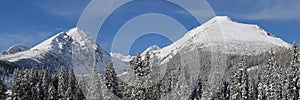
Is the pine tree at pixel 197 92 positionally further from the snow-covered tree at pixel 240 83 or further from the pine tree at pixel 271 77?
the pine tree at pixel 271 77

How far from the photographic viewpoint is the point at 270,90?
229 ft

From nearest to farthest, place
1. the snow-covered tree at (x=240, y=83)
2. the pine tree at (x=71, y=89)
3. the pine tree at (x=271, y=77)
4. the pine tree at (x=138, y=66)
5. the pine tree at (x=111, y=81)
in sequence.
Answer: the pine tree at (x=138, y=66) < the pine tree at (x=271, y=77) < the pine tree at (x=111, y=81) < the snow-covered tree at (x=240, y=83) < the pine tree at (x=71, y=89)

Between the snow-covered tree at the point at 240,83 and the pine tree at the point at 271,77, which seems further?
the snow-covered tree at the point at 240,83

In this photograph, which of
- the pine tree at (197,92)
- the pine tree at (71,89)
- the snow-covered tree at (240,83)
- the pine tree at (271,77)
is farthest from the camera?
the pine tree at (197,92)

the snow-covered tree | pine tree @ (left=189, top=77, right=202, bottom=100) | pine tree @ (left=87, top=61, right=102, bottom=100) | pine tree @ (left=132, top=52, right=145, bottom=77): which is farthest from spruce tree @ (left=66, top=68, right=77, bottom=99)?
pine tree @ (left=189, top=77, right=202, bottom=100)

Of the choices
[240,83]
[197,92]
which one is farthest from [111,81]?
[197,92]

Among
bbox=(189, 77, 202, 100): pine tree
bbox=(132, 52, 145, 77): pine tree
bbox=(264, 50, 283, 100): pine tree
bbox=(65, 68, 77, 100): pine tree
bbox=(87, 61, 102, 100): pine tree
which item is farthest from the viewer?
bbox=(189, 77, 202, 100): pine tree

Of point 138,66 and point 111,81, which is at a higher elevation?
point 138,66

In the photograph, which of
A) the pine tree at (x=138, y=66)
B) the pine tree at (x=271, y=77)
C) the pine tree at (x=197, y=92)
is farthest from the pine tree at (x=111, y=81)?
the pine tree at (x=197, y=92)

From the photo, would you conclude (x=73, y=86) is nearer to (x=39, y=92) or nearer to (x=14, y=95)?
(x=39, y=92)

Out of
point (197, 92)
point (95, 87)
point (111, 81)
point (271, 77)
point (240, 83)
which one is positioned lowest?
point (240, 83)

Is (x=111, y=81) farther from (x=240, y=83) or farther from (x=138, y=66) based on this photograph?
(x=138, y=66)

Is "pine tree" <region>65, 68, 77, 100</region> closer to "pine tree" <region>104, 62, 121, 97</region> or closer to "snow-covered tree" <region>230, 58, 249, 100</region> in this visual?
"pine tree" <region>104, 62, 121, 97</region>

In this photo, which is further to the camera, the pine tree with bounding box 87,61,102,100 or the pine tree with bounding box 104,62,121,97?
the pine tree with bounding box 87,61,102,100
